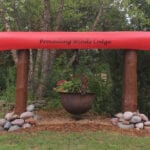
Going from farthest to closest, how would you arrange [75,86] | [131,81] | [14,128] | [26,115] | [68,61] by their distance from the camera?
[68,61], [75,86], [131,81], [26,115], [14,128]

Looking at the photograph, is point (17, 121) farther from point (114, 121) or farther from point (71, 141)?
point (114, 121)

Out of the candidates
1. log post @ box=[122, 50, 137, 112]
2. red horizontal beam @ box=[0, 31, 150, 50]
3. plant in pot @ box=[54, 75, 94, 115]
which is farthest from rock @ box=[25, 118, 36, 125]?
log post @ box=[122, 50, 137, 112]

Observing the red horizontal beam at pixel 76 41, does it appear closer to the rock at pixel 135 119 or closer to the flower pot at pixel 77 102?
the flower pot at pixel 77 102

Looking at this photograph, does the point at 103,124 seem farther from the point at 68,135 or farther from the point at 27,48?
the point at 27,48

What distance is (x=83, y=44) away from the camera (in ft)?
35.8

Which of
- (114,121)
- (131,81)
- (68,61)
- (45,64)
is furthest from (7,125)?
(68,61)

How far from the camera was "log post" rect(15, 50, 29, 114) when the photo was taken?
1105 cm

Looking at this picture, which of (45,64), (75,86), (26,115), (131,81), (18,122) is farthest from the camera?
(45,64)

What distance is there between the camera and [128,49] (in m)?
11.0

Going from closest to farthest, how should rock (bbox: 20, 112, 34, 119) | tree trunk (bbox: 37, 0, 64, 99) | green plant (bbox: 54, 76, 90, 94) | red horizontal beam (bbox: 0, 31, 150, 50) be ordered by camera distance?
1. rock (bbox: 20, 112, 34, 119)
2. red horizontal beam (bbox: 0, 31, 150, 50)
3. green plant (bbox: 54, 76, 90, 94)
4. tree trunk (bbox: 37, 0, 64, 99)

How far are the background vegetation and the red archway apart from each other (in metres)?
0.66

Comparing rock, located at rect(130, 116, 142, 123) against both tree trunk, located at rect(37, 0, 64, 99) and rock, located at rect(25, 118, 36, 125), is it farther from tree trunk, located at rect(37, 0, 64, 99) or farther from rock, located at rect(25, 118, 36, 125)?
tree trunk, located at rect(37, 0, 64, 99)

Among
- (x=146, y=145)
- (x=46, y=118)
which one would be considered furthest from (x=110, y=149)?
(x=46, y=118)

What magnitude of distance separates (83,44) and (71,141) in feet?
8.64
